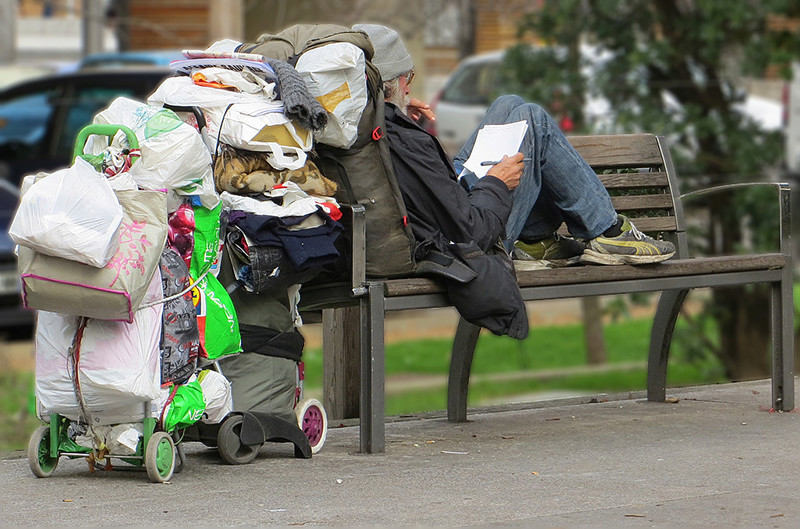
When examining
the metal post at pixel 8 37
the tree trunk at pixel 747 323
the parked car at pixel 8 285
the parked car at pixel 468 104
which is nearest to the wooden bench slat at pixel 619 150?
the tree trunk at pixel 747 323

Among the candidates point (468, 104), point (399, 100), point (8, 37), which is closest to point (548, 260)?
point (399, 100)

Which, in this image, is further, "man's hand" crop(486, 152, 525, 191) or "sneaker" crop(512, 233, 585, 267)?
"sneaker" crop(512, 233, 585, 267)

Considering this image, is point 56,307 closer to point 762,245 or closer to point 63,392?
point 63,392

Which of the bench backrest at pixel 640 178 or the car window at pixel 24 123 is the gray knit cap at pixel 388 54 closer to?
the bench backrest at pixel 640 178

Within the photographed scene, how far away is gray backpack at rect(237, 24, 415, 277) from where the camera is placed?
4.50 metres

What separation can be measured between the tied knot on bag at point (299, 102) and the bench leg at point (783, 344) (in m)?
2.06

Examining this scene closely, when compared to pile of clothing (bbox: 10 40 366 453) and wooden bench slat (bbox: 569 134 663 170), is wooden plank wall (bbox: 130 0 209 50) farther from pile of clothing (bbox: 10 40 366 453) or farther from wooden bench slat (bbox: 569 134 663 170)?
pile of clothing (bbox: 10 40 366 453)

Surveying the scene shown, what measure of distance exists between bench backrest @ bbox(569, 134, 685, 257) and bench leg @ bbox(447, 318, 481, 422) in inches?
32.5

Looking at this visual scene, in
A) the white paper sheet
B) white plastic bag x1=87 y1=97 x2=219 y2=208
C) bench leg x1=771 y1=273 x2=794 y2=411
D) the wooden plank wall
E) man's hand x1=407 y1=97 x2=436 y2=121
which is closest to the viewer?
white plastic bag x1=87 y1=97 x2=219 y2=208

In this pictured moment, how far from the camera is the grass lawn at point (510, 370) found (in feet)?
31.5

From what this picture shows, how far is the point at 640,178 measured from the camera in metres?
5.69

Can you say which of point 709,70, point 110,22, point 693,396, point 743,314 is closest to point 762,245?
point 743,314

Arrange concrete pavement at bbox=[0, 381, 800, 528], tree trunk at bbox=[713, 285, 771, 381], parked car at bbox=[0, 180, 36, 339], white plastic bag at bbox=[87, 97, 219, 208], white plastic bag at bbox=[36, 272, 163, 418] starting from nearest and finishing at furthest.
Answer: concrete pavement at bbox=[0, 381, 800, 528] < white plastic bag at bbox=[36, 272, 163, 418] < white plastic bag at bbox=[87, 97, 219, 208] < tree trunk at bbox=[713, 285, 771, 381] < parked car at bbox=[0, 180, 36, 339]

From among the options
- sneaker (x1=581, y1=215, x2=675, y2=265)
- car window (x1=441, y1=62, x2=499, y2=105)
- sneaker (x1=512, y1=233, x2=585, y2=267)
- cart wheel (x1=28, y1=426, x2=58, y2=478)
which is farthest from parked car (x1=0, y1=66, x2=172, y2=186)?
cart wheel (x1=28, y1=426, x2=58, y2=478)
